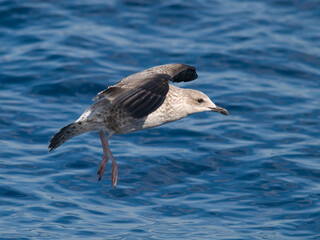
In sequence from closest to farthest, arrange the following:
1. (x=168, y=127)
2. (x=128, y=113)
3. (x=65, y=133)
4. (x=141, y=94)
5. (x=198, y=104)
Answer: (x=141, y=94) → (x=128, y=113) → (x=65, y=133) → (x=198, y=104) → (x=168, y=127)

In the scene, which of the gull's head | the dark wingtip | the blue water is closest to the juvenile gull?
the gull's head

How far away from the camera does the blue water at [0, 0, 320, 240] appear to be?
31.7 feet

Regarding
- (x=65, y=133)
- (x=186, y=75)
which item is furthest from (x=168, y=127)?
(x=65, y=133)

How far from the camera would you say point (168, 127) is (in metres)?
12.2

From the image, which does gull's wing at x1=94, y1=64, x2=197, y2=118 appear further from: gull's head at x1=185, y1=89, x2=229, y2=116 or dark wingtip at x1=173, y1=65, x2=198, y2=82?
dark wingtip at x1=173, y1=65, x2=198, y2=82

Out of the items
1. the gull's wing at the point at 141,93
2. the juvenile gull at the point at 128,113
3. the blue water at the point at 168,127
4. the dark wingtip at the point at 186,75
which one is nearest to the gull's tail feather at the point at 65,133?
the juvenile gull at the point at 128,113

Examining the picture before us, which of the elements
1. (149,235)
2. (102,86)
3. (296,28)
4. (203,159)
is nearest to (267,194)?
(203,159)

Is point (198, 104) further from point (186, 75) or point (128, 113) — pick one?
point (128, 113)

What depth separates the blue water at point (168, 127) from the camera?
31.7ft

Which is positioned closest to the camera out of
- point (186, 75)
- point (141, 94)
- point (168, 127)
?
point (141, 94)

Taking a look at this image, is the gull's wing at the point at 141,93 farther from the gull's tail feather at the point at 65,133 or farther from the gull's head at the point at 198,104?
the gull's tail feather at the point at 65,133

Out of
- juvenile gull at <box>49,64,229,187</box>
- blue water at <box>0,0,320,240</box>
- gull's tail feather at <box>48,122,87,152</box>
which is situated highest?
juvenile gull at <box>49,64,229,187</box>

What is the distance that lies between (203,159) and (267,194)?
1319mm

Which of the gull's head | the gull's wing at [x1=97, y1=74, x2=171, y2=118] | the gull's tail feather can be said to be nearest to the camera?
the gull's wing at [x1=97, y1=74, x2=171, y2=118]
